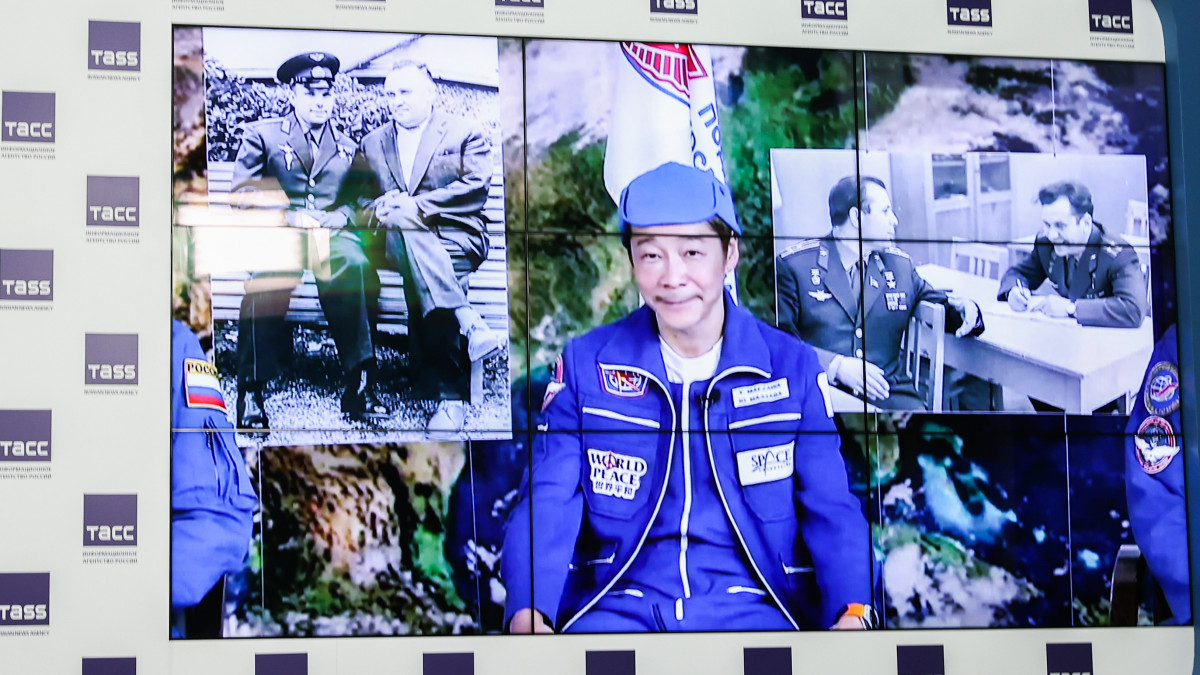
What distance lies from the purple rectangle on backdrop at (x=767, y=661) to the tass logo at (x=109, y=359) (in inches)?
95.7

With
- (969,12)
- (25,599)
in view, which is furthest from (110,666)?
(969,12)

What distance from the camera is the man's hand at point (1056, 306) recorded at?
490 centimetres

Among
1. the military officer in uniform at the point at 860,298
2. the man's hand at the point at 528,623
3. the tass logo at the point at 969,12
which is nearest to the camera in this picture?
the man's hand at the point at 528,623

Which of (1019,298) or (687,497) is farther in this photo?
(1019,298)

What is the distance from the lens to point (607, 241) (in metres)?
4.71

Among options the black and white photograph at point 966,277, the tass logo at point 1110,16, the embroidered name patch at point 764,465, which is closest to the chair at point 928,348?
the black and white photograph at point 966,277

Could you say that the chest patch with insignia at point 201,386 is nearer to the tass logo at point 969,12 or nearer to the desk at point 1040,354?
the desk at point 1040,354

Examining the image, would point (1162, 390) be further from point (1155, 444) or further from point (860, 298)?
point (860, 298)

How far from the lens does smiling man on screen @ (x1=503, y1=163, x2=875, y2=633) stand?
15.0ft

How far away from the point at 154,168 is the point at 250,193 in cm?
35

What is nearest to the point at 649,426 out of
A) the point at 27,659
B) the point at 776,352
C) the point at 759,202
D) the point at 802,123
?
the point at 776,352

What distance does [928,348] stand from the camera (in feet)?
15.8

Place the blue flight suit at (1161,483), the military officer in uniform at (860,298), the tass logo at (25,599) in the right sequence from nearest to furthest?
the tass logo at (25,599), the military officer in uniform at (860,298), the blue flight suit at (1161,483)

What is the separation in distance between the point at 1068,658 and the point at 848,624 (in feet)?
2.92
